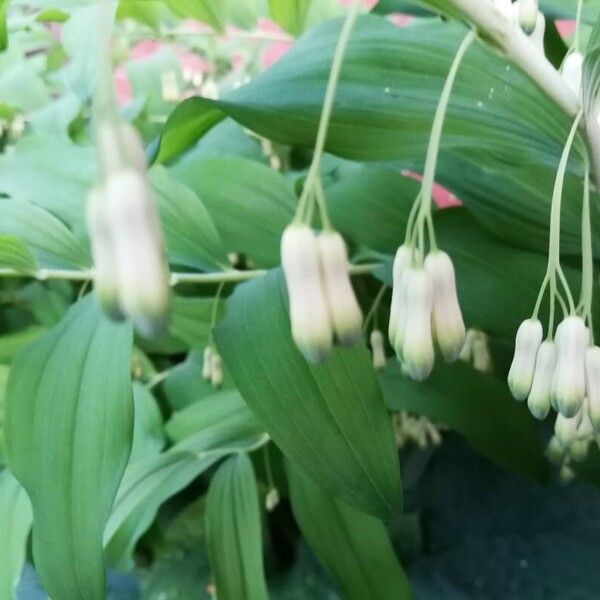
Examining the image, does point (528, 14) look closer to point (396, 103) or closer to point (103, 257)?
point (396, 103)

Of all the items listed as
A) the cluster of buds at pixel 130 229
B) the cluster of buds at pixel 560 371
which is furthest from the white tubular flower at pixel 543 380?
the cluster of buds at pixel 130 229

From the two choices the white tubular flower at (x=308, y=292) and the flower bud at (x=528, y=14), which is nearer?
the white tubular flower at (x=308, y=292)

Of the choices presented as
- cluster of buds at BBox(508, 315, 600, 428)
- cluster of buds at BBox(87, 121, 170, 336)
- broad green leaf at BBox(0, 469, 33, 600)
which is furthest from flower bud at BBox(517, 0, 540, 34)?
broad green leaf at BBox(0, 469, 33, 600)

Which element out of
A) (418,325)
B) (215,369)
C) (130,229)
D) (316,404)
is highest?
(130,229)

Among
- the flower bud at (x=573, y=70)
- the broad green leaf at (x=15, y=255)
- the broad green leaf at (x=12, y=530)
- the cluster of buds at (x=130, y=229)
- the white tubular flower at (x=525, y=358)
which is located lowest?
the broad green leaf at (x=12, y=530)

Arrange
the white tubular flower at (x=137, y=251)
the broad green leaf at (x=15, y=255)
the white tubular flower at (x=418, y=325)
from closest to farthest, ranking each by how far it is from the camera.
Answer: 1. the white tubular flower at (x=137, y=251)
2. the white tubular flower at (x=418, y=325)
3. the broad green leaf at (x=15, y=255)

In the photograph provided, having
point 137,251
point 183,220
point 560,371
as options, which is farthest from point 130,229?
point 183,220

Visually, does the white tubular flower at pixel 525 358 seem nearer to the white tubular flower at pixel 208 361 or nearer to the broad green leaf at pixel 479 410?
the broad green leaf at pixel 479 410
